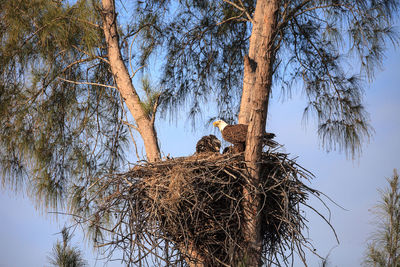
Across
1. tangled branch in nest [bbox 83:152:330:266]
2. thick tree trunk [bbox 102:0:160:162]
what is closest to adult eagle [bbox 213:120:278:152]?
tangled branch in nest [bbox 83:152:330:266]

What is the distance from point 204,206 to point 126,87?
63.3 inches

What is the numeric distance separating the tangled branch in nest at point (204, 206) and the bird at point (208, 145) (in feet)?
1.23

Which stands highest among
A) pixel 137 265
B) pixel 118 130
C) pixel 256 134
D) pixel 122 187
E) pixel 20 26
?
pixel 20 26

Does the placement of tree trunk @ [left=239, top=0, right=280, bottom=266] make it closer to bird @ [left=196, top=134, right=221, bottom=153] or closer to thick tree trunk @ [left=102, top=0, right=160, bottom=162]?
bird @ [left=196, top=134, right=221, bottom=153]

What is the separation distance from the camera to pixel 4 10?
4980 millimetres

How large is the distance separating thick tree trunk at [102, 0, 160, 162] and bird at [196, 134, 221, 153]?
15.3 inches

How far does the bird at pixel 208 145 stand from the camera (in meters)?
3.76

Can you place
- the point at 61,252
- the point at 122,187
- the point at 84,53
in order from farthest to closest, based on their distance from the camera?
the point at 84,53, the point at 61,252, the point at 122,187

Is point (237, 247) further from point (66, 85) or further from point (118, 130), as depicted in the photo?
point (66, 85)

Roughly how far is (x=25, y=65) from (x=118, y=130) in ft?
4.05

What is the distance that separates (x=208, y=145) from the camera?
3.77 metres

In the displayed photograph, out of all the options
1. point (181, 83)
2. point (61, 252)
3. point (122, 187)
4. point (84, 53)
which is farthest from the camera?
point (181, 83)

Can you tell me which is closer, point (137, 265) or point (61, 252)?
point (137, 265)

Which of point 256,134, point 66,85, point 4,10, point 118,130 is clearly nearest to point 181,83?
point 118,130
